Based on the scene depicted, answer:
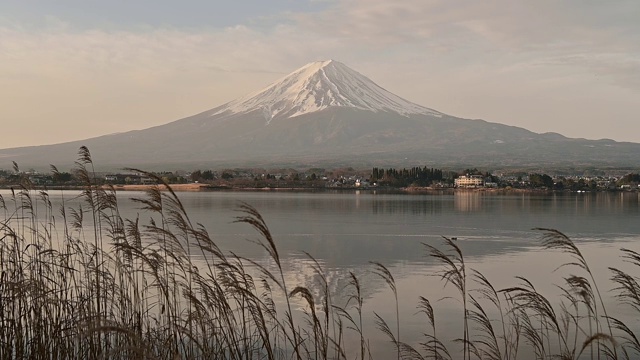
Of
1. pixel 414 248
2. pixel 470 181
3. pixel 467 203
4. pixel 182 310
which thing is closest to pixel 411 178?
pixel 470 181

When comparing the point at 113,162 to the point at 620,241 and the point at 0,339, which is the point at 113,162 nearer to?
the point at 620,241

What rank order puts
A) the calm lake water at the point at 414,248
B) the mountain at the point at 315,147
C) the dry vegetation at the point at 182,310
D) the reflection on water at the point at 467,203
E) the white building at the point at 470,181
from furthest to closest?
the mountain at the point at 315,147
the white building at the point at 470,181
the reflection on water at the point at 467,203
the calm lake water at the point at 414,248
the dry vegetation at the point at 182,310

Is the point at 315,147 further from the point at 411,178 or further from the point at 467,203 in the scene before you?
the point at 467,203

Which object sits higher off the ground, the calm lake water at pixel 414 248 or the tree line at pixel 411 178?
the tree line at pixel 411 178

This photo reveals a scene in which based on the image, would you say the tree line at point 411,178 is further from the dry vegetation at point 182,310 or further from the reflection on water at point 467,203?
the dry vegetation at point 182,310

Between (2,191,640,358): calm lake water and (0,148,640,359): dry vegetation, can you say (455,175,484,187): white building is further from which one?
(0,148,640,359): dry vegetation

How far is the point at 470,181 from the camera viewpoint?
90.4 meters

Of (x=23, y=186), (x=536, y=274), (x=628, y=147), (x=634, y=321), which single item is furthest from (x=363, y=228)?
(x=628, y=147)

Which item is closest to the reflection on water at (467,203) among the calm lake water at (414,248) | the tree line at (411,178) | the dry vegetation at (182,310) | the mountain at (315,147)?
the calm lake water at (414,248)

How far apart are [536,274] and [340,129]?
589 ft

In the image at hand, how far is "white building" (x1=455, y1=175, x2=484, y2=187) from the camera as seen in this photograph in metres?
89.4

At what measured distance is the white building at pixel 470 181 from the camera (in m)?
89.4

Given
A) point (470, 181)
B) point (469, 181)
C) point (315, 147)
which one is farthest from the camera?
point (315, 147)

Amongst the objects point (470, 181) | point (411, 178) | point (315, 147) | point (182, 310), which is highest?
point (315, 147)
